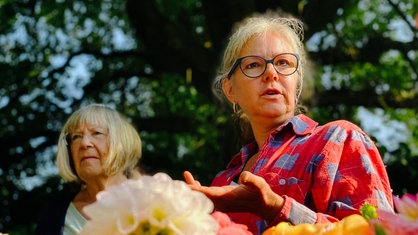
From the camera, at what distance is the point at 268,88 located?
7.61ft

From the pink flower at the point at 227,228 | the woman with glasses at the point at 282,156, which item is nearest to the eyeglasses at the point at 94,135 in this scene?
the woman with glasses at the point at 282,156

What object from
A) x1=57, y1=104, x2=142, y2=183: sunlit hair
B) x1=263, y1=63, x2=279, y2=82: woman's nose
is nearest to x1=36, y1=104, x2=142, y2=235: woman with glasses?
x1=57, y1=104, x2=142, y2=183: sunlit hair

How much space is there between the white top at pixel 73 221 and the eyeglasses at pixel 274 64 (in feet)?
5.12

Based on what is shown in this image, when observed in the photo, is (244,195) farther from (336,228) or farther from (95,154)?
(95,154)

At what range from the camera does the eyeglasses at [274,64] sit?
2.35 meters

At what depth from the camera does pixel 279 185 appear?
200 cm

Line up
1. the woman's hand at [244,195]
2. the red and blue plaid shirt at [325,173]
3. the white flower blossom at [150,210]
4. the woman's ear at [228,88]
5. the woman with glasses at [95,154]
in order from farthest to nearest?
the woman with glasses at [95,154] < the woman's ear at [228,88] < the red and blue plaid shirt at [325,173] < the woman's hand at [244,195] < the white flower blossom at [150,210]

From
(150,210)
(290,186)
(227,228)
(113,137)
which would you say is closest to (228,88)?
(290,186)

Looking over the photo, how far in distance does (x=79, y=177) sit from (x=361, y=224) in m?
3.03

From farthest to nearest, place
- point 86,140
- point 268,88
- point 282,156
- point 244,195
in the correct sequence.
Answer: point 86,140 < point 268,88 < point 282,156 < point 244,195

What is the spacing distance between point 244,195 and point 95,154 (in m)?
2.34

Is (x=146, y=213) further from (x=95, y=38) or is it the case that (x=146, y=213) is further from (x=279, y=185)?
(x=95, y=38)

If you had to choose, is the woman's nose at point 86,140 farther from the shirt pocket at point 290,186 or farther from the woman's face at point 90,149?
the shirt pocket at point 290,186

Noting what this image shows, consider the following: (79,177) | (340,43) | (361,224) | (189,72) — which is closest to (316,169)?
(361,224)
